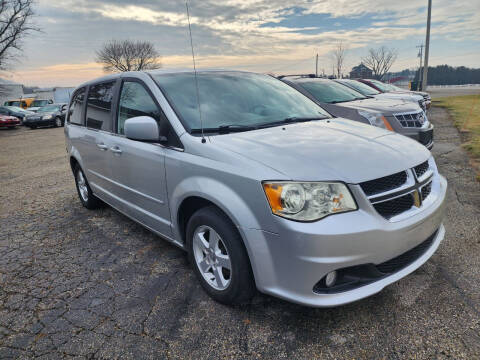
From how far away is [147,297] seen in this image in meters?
2.80

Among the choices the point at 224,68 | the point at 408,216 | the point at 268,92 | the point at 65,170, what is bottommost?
the point at 65,170

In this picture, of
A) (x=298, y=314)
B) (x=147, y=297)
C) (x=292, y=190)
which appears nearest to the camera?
(x=292, y=190)

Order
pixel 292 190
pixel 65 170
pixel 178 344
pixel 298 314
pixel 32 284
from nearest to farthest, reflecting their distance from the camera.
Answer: pixel 292 190 < pixel 178 344 < pixel 298 314 < pixel 32 284 < pixel 65 170

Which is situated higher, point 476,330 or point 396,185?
point 396,185

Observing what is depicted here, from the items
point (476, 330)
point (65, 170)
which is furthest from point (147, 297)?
point (65, 170)

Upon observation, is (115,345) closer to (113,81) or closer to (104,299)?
(104,299)

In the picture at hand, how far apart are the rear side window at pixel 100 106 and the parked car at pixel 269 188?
0.26 m

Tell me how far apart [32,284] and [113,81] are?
2167 mm

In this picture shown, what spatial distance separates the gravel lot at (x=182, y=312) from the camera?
2172mm

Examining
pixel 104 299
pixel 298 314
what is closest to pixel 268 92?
pixel 298 314

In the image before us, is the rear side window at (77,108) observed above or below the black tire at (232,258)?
above

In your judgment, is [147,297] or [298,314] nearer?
[298,314]

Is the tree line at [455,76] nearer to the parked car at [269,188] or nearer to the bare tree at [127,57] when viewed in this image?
the bare tree at [127,57]

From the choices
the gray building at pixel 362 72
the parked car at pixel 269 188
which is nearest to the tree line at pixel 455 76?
the gray building at pixel 362 72
